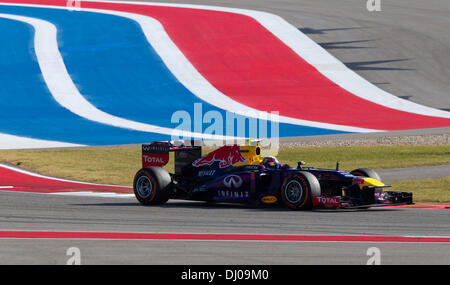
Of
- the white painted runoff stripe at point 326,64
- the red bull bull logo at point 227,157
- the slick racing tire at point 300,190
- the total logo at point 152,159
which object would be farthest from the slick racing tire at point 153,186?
the white painted runoff stripe at point 326,64

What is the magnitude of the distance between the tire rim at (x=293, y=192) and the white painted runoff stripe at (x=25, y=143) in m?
17.2

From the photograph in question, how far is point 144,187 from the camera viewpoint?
15883 millimetres

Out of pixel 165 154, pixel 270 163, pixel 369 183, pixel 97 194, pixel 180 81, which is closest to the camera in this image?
pixel 369 183

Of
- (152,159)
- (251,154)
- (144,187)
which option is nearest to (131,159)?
(152,159)

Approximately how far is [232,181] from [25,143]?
17138mm

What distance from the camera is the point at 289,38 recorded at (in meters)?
43.8

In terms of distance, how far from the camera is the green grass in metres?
23.2

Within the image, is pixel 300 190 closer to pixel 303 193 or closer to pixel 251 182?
pixel 303 193

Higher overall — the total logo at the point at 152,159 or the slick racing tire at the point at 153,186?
the total logo at the point at 152,159

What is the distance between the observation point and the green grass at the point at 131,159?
23.2m

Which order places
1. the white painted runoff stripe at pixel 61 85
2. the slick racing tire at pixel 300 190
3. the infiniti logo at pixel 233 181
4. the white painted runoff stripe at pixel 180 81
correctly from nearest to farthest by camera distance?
the slick racing tire at pixel 300 190 < the infiniti logo at pixel 233 181 < the white painted runoff stripe at pixel 61 85 < the white painted runoff stripe at pixel 180 81

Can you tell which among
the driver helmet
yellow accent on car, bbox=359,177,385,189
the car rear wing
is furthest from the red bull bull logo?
yellow accent on car, bbox=359,177,385,189

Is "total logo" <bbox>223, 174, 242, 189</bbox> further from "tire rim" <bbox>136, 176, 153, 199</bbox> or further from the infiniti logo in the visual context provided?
"tire rim" <bbox>136, 176, 153, 199</bbox>

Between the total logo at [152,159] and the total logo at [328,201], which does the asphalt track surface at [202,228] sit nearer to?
the total logo at [328,201]
